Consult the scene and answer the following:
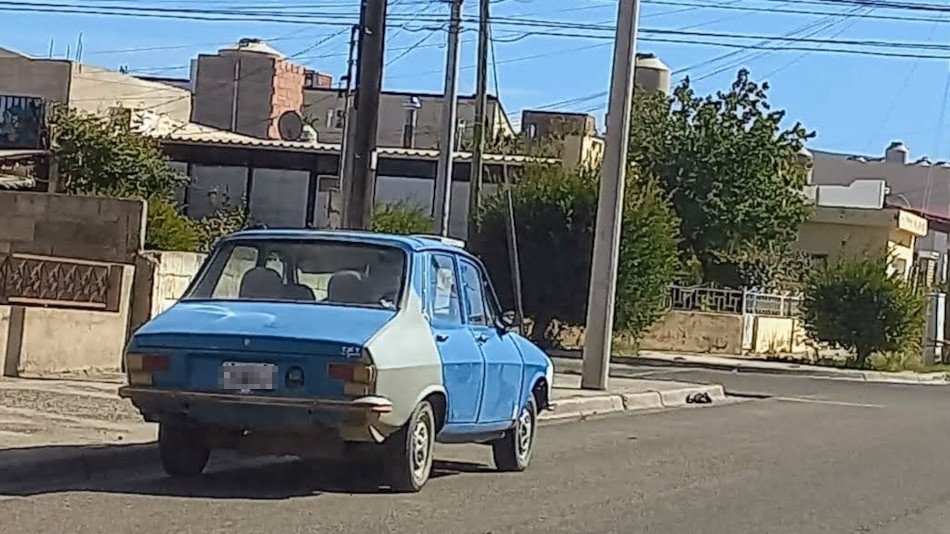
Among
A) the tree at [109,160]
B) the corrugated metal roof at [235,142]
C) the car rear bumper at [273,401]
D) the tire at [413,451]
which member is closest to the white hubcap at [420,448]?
the tire at [413,451]

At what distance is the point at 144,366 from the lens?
1075cm

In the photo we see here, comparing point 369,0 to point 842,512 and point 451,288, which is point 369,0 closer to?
point 451,288

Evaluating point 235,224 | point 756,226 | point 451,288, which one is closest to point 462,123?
point 756,226

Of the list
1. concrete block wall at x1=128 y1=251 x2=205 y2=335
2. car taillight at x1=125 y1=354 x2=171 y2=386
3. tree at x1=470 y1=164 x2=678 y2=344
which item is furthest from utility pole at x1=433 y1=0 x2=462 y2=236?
car taillight at x1=125 y1=354 x2=171 y2=386

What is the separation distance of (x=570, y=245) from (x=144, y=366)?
971 inches

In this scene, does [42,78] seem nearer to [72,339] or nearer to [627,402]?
[627,402]

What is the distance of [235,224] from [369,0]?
21.9 metres

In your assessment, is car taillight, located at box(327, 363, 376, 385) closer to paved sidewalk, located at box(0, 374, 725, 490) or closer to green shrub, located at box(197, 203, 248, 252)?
paved sidewalk, located at box(0, 374, 725, 490)

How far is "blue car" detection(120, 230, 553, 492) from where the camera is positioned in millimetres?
10508

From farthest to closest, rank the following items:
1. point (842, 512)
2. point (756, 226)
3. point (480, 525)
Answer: point (756, 226) → point (842, 512) → point (480, 525)

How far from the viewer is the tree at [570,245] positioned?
34625 millimetres

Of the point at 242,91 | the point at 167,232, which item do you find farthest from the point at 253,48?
the point at 167,232

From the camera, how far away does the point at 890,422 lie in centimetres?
2142

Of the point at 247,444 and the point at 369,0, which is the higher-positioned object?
the point at 369,0
